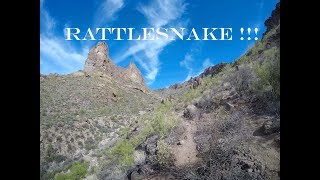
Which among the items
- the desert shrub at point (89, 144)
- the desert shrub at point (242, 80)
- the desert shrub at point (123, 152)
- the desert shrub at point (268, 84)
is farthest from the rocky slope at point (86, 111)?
the desert shrub at point (268, 84)

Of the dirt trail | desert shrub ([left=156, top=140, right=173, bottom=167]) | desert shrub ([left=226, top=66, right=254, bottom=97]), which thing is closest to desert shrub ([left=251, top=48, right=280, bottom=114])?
desert shrub ([left=226, top=66, right=254, bottom=97])

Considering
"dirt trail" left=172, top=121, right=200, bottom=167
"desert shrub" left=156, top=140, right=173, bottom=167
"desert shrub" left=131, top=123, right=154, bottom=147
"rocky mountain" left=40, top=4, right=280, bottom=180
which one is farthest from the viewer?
"desert shrub" left=131, top=123, right=154, bottom=147

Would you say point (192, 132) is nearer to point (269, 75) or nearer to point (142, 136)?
point (142, 136)

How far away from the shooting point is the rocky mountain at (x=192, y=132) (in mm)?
6863

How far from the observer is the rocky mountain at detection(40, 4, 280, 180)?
270 inches

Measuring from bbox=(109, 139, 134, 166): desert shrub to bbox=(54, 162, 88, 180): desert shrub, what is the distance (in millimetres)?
695

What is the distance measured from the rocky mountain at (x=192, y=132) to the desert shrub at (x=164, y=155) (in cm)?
2

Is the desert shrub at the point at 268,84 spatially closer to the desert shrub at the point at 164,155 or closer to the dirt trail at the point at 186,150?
the dirt trail at the point at 186,150

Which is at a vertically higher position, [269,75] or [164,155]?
[269,75]

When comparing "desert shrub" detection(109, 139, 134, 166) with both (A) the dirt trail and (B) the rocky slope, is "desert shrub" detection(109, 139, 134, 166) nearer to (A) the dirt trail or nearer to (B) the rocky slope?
(B) the rocky slope

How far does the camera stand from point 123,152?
27.8 feet

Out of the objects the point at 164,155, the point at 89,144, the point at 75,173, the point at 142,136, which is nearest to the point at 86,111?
the point at 89,144

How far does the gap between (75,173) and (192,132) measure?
268 centimetres

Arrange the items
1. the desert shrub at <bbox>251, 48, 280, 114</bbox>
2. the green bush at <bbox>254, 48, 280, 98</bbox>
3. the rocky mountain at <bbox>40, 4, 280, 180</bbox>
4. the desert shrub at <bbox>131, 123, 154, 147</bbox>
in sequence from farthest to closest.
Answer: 1. the desert shrub at <bbox>131, 123, 154, 147</bbox>
2. the green bush at <bbox>254, 48, 280, 98</bbox>
3. the desert shrub at <bbox>251, 48, 280, 114</bbox>
4. the rocky mountain at <bbox>40, 4, 280, 180</bbox>
